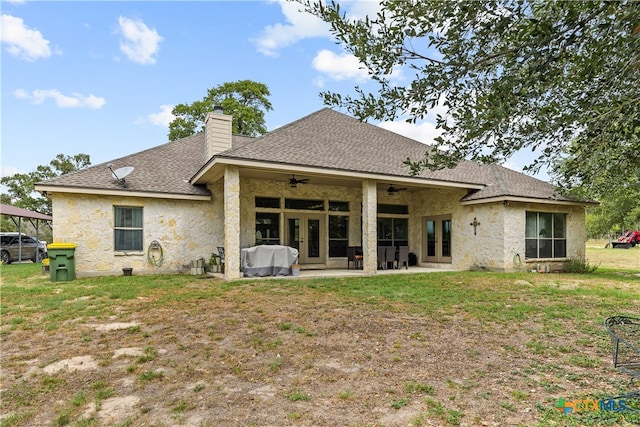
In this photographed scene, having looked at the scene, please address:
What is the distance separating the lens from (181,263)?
11.8 m

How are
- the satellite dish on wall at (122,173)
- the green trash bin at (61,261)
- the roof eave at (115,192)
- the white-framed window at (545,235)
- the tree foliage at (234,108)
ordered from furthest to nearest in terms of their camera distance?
the tree foliage at (234,108)
the white-framed window at (545,235)
the satellite dish on wall at (122,173)
the roof eave at (115,192)
the green trash bin at (61,261)

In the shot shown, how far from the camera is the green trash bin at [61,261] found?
9.71 m

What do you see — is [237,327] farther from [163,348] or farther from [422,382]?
[422,382]

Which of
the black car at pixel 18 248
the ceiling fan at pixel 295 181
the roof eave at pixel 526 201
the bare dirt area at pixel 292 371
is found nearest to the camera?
the bare dirt area at pixel 292 371

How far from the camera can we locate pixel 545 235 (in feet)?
41.7

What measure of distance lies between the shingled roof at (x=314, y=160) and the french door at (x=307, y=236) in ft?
10.1

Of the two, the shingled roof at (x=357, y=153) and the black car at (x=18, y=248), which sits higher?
the shingled roof at (x=357, y=153)

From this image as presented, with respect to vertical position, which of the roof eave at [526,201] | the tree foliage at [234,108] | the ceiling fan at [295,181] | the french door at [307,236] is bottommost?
the french door at [307,236]

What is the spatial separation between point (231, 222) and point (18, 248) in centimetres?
1465

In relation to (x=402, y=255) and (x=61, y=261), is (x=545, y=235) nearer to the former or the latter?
(x=402, y=255)

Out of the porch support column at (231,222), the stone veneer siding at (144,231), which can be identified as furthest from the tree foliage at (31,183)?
the porch support column at (231,222)

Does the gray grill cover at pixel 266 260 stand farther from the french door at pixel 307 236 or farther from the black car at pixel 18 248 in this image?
the black car at pixel 18 248

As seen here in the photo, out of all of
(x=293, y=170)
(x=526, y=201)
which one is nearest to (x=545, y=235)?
(x=526, y=201)

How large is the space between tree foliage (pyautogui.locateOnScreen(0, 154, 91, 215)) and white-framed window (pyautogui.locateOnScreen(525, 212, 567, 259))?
34.7m
